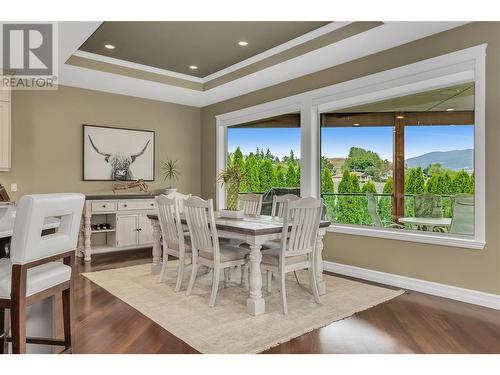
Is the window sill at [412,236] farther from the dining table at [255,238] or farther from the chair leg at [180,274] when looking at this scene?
the chair leg at [180,274]

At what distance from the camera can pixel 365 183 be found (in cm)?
496

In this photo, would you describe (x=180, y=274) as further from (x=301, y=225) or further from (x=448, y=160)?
(x=448, y=160)

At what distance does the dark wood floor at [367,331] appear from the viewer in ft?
7.97

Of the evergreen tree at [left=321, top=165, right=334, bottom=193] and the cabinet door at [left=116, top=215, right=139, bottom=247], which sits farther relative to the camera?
the cabinet door at [left=116, top=215, right=139, bottom=247]

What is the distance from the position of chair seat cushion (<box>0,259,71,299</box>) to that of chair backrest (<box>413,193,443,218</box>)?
3823 mm

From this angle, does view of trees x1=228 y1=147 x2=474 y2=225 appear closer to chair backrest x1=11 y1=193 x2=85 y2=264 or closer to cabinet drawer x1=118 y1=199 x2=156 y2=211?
cabinet drawer x1=118 y1=199 x2=156 y2=211

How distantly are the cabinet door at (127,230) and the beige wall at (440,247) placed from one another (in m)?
Result: 2.91

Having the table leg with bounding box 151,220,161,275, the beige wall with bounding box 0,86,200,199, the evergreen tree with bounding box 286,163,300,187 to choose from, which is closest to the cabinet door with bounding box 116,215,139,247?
the beige wall with bounding box 0,86,200,199

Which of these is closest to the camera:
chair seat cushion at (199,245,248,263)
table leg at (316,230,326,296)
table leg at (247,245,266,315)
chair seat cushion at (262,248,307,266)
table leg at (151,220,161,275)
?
table leg at (247,245,266,315)

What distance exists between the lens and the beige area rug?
258 centimetres
